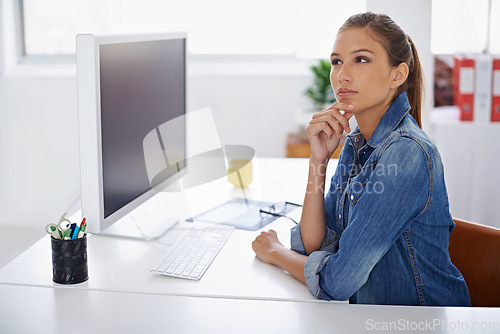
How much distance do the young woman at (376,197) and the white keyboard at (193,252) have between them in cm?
13

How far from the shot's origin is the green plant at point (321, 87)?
349 cm

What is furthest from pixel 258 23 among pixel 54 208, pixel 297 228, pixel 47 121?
pixel 297 228

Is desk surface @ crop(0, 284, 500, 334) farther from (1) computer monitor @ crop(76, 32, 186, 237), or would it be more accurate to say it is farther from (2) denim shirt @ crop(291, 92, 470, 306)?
(1) computer monitor @ crop(76, 32, 186, 237)

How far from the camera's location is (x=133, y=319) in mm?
1044

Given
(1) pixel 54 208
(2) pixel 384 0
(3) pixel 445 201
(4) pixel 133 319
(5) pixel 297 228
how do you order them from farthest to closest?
(1) pixel 54 208
(2) pixel 384 0
(5) pixel 297 228
(3) pixel 445 201
(4) pixel 133 319

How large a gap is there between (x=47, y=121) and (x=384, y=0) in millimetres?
2473

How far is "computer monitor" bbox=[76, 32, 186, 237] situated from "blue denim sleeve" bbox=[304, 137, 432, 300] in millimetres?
539

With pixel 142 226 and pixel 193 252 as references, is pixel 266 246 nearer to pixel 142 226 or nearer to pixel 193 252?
pixel 193 252

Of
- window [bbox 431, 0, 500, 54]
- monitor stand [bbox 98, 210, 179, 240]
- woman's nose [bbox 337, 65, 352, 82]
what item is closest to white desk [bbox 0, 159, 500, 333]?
monitor stand [bbox 98, 210, 179, 240]

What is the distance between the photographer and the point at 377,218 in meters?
1.12

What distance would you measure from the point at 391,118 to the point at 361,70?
130mm

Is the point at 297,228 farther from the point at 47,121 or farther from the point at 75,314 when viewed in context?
the point at 47,121

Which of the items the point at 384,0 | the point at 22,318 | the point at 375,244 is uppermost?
the point at 384,0

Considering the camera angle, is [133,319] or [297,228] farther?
[297,228]
